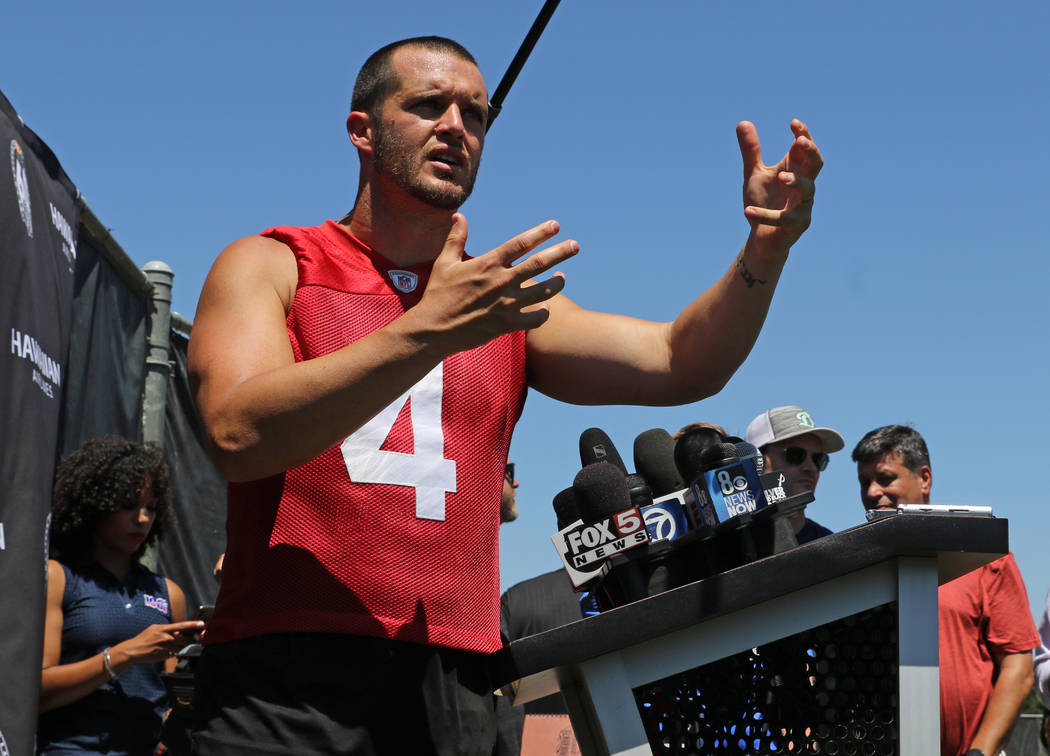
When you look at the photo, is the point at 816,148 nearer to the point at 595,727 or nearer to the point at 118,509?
the point at 595,727

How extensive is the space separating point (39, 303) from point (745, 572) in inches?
108

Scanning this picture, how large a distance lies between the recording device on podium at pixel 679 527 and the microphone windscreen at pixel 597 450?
42 centimetres

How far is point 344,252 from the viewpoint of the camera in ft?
7.24

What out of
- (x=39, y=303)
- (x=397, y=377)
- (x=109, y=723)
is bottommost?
(x=109, y=723)

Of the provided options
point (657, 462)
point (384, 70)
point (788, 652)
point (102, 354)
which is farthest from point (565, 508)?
point (102, 354)

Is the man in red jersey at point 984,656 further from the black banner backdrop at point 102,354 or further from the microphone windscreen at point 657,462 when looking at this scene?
the black banner backdrop at point 102,354

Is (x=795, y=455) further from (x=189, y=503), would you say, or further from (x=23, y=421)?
(x=189, y=503)

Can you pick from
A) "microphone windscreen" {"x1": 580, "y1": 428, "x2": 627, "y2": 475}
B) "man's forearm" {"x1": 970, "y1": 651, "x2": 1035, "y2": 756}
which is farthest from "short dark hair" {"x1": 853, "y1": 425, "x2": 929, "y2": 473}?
"microphone windscreen" {"x1": 580, "y1": 428, "x2": 627, "y2": 475}

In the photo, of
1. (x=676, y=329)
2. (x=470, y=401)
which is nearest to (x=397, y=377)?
(x=470, y=401)

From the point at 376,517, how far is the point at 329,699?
305 mm

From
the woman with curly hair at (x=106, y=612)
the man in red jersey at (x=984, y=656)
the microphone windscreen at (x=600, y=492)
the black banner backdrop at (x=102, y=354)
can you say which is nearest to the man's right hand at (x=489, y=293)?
the microphone windscreen at (x=600, y=492)

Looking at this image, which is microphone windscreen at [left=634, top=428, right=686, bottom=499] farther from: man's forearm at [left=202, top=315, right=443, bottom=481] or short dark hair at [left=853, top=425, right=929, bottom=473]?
short dark hair at [left=853, top=425, right=929, bottom=473]

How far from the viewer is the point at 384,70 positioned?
2.32 metres

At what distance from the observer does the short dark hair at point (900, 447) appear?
495cm
